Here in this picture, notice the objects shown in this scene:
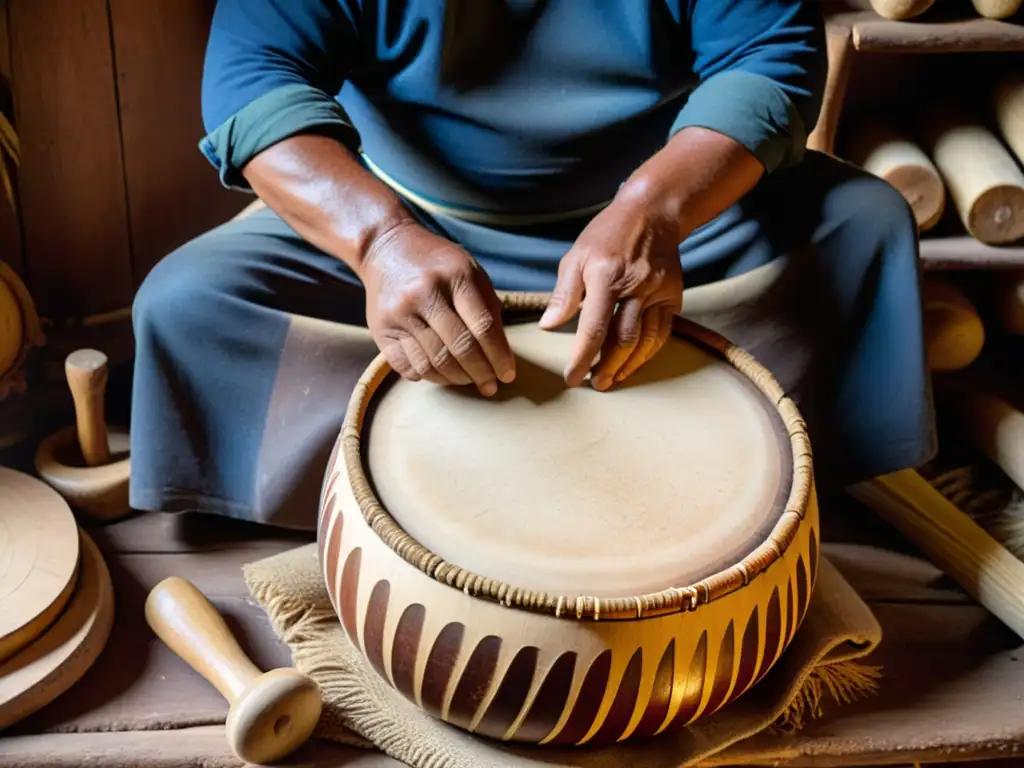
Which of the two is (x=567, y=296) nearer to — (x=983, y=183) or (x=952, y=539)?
(x=952, y=539)

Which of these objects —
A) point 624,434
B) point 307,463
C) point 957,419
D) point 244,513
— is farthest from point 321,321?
point 957,419

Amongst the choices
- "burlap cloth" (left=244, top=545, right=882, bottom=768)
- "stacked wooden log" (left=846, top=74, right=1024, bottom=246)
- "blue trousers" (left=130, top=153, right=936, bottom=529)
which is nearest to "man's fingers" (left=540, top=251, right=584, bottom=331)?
"blue trousers" (left=130, top=153, right=936, bottom=529)

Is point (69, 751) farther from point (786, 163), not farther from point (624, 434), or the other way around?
point (786, 163)

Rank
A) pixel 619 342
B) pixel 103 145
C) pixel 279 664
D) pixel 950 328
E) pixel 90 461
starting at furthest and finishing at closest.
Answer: pixel 950 328
pixel 103 145
pixel 90 461
pixel 279 664
pixel 619 342

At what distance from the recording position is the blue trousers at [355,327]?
4.83ft

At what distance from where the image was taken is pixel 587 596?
1.01 meters

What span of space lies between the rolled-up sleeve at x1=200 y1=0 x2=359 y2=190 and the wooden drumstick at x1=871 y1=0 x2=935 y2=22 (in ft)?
2.59

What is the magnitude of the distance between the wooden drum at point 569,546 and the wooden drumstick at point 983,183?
29.4 inches

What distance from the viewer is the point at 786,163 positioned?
1.51 m

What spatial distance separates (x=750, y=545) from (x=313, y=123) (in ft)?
2.26

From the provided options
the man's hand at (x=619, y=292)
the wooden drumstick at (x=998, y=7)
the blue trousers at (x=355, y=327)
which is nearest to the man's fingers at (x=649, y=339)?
the man's hand at (x=619, y=292)

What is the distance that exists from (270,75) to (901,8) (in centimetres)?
92

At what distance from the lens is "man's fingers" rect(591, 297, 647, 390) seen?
1.22m

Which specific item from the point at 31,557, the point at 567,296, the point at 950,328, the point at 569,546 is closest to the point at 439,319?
the point at 567,296
